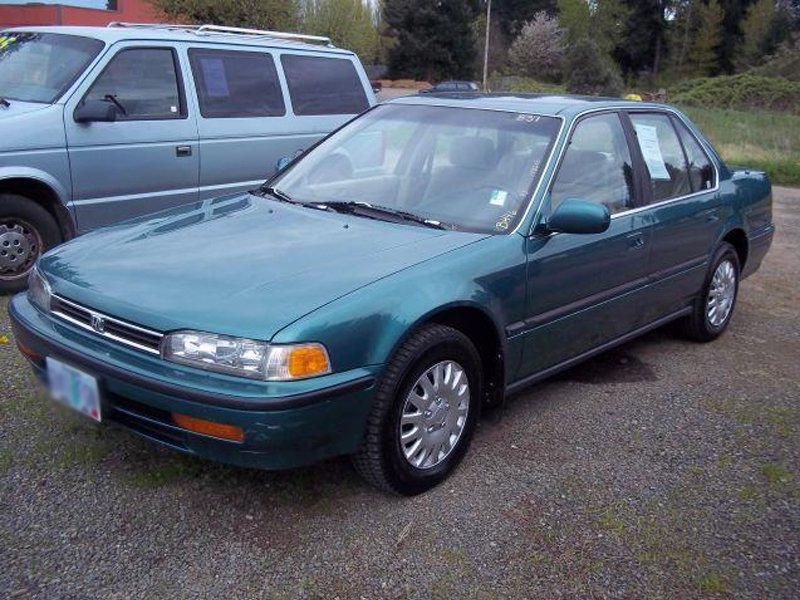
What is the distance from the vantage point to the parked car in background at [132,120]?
5.37m

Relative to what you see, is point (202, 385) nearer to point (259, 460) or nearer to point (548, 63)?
point (259, 460)

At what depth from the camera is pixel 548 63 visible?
54969mm

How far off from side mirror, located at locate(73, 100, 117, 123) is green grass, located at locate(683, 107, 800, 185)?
10.0m

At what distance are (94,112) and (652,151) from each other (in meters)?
3.58

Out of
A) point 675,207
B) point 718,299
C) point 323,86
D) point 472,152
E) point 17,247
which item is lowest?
point 718,299

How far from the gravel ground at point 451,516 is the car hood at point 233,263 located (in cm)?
58

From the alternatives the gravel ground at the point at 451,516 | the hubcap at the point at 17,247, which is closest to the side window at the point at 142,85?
the hubcap at the point at 17,247

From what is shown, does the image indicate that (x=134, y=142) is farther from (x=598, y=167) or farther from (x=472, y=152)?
(x=598, y=167)

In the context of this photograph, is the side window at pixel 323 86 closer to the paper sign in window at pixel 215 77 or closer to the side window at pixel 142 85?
the paper sign in window at pixel 215 77

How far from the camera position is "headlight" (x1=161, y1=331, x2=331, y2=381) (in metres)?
2.68

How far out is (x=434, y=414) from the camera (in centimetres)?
323

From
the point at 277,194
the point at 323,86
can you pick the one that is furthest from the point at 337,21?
the point at 277,194

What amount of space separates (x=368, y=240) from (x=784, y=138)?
60.9 ft

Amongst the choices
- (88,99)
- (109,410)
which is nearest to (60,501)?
(109,410)
